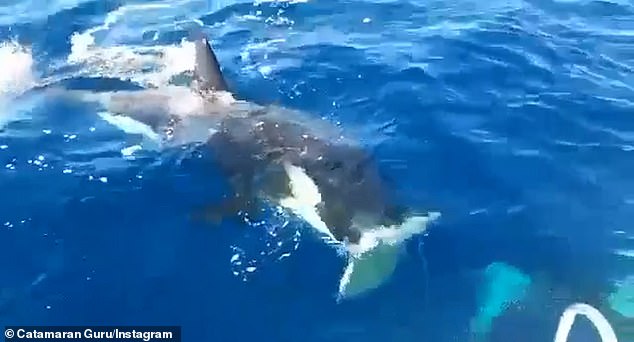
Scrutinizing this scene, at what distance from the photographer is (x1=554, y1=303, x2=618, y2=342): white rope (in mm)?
10969

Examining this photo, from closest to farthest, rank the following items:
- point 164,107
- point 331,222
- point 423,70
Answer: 1. point 331,222
2. point 164,107
3. point 423,70

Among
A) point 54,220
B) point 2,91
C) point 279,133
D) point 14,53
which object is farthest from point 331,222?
point 14,53

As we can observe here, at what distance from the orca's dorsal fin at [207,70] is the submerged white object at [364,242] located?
9.45 feet

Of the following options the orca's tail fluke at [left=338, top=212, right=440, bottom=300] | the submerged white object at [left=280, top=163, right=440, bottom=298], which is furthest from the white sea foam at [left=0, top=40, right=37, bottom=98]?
the orca's tail fluke at [left=338, top=212, right=440, bottom=300]

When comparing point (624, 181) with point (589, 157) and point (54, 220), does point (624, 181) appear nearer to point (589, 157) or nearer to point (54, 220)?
point (589, 157)

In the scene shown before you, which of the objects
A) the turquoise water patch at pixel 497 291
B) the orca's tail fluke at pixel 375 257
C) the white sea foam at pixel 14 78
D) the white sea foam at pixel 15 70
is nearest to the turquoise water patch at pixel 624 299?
the turquoise water patch at pixel 497 291

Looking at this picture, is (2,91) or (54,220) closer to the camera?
(54,220)

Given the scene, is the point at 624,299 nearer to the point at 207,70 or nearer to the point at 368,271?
the point at 368,271

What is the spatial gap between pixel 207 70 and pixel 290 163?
8.23ft

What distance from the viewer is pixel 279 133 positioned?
47.1 ft

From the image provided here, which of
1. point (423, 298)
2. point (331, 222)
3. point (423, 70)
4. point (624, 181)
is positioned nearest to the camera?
point (423, 298)

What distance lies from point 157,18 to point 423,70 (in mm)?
6316

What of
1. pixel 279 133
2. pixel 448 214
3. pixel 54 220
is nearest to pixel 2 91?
pixel 54 220

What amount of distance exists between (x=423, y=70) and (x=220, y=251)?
648cm
